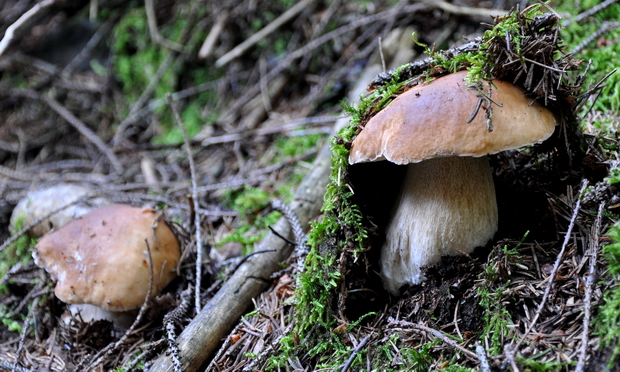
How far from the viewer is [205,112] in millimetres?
5090

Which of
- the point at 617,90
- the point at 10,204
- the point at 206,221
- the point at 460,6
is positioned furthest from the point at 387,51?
the point at 10,204

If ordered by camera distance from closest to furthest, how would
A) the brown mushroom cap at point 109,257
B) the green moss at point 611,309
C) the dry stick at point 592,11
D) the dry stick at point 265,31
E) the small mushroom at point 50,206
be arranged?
the green moss at point 611,309 < the brown mushroom cap at point 109,257 < the dry stick at point 592,11 < the small mushroom at point 50,206 < the dry stick at point 265,31

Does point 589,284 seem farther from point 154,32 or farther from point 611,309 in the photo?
point 154,32

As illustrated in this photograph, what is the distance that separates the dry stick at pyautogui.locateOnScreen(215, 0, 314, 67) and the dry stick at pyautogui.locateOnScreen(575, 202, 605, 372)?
4046 millimetres

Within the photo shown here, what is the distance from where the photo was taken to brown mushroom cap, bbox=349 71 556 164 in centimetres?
148

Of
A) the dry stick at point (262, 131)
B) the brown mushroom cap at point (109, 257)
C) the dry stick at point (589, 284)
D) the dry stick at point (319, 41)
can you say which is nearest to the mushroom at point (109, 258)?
the brown mushroom cap at point (109, 257)

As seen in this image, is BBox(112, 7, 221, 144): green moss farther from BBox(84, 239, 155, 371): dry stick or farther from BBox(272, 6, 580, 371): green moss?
BBox(272, 6, 580, 371): green moss

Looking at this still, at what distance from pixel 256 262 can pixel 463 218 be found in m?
1.19

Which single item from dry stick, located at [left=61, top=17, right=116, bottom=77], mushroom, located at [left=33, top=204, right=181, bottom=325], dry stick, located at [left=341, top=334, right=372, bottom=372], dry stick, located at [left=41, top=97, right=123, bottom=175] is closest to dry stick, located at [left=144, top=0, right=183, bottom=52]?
dry stick, located at [left=61, top=17, right=116, bottom=77]

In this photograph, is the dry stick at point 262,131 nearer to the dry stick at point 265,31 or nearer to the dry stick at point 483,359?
the dry stick at point 265,31

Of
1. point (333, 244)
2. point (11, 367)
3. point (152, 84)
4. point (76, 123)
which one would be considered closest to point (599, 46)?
point (333, 244)

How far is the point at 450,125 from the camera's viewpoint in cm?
151

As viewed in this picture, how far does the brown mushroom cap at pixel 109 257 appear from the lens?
226 centimetres

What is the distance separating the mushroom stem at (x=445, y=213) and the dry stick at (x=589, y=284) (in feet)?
1.31
